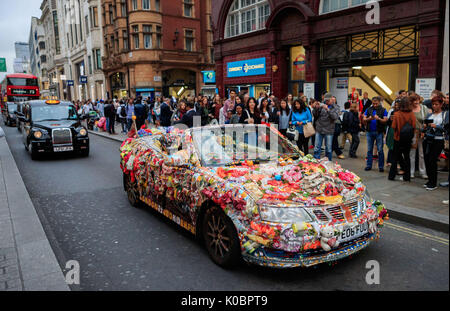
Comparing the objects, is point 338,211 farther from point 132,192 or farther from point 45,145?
point 45,145

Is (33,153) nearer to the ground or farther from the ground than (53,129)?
nearer to the ground

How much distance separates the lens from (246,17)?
20.5m

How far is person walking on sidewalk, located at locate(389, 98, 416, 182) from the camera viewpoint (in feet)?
25.0

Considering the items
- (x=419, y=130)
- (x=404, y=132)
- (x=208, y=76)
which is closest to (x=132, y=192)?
(x=404, y=132)

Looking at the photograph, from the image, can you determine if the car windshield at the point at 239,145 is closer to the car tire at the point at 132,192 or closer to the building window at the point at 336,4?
the car tire at the point at 132,192

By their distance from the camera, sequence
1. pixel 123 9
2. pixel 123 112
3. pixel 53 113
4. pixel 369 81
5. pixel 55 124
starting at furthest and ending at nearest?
1. pixel 123 9
2. pixel 123 112
3. pixel 369 81
4. pixel 53 113
5. pixel 55 124

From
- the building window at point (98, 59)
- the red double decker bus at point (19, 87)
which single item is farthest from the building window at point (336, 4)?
the building window at point (98, 59)

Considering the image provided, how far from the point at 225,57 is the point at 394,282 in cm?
2004

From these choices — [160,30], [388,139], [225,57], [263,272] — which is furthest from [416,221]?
[160,30]

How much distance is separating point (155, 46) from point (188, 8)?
646 centimetres

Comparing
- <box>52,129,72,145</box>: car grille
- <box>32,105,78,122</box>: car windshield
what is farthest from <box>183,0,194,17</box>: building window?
<box>52,129,72,145</box>: car grille

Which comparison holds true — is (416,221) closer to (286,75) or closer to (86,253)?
(86,253)

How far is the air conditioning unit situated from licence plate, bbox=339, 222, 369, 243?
11830 millimetres

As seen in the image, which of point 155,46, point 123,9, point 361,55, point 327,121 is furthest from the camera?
point 123,9
